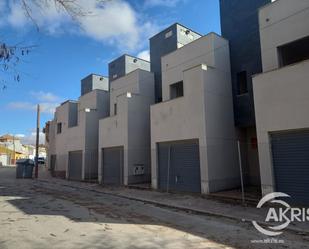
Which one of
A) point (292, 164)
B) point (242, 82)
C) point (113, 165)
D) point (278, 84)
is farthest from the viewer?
point (113, 165)

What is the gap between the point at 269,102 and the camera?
1208cm

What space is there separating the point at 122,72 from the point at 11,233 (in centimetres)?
2087

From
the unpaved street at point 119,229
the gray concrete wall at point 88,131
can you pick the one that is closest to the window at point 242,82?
the unpaved street at point 119,229

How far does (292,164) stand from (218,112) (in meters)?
5.37

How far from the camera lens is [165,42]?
22.4 meters

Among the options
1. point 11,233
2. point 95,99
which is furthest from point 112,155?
point 11,233

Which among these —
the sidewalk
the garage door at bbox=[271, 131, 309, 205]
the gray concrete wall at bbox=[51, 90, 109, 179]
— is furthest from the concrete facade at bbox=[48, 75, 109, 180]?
the garage door at bbox=[271, 131, 309, 205]

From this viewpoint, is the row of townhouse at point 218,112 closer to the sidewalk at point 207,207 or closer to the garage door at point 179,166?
the garage door at point 179,166

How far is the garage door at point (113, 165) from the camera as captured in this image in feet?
70.0

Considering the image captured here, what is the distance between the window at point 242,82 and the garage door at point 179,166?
157 inches

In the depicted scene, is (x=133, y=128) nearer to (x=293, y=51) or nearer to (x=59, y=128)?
(x=293, y=51)

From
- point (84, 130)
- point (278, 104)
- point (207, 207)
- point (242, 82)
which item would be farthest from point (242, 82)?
point (84, 130)

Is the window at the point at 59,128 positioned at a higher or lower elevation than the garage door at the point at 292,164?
higher

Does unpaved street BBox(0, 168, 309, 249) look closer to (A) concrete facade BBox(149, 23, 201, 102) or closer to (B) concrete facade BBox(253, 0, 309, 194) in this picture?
(B) concrete facade BBox(253, 0, 309, 194)
